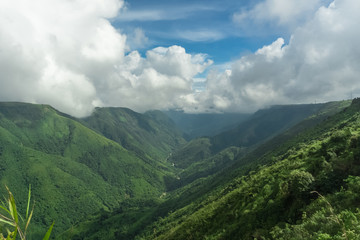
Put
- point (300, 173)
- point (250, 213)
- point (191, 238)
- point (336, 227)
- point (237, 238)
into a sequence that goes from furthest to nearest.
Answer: point (191, 238)
point (250, 213)
point (237, 238)
point (300, 173)
point (336, 227)

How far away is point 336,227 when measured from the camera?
64.2ft

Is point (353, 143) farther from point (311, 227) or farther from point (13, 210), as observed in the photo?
point (13, 210)

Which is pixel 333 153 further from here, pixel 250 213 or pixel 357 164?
pixel 250 213

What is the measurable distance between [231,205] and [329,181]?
82.8 feet

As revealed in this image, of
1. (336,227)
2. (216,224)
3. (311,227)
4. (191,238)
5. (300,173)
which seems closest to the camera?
(336,227)

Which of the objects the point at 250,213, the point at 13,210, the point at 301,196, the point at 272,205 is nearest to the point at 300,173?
the point at 301,196

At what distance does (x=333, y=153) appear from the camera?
37.7 meters

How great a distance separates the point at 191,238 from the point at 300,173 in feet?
107

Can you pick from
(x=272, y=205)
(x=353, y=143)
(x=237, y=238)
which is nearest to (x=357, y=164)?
(x=353, y=143)

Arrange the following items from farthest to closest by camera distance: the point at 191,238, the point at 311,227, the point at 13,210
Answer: the point at 191,238 → the point at 311,227 → the point at 13,210

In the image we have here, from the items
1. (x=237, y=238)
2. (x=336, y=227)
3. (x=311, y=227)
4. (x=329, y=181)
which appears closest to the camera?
(x=336, y=227)

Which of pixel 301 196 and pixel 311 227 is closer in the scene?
pixel 311 227

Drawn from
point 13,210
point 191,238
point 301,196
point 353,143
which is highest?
point 13,210

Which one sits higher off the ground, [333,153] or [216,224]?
[333,153]
